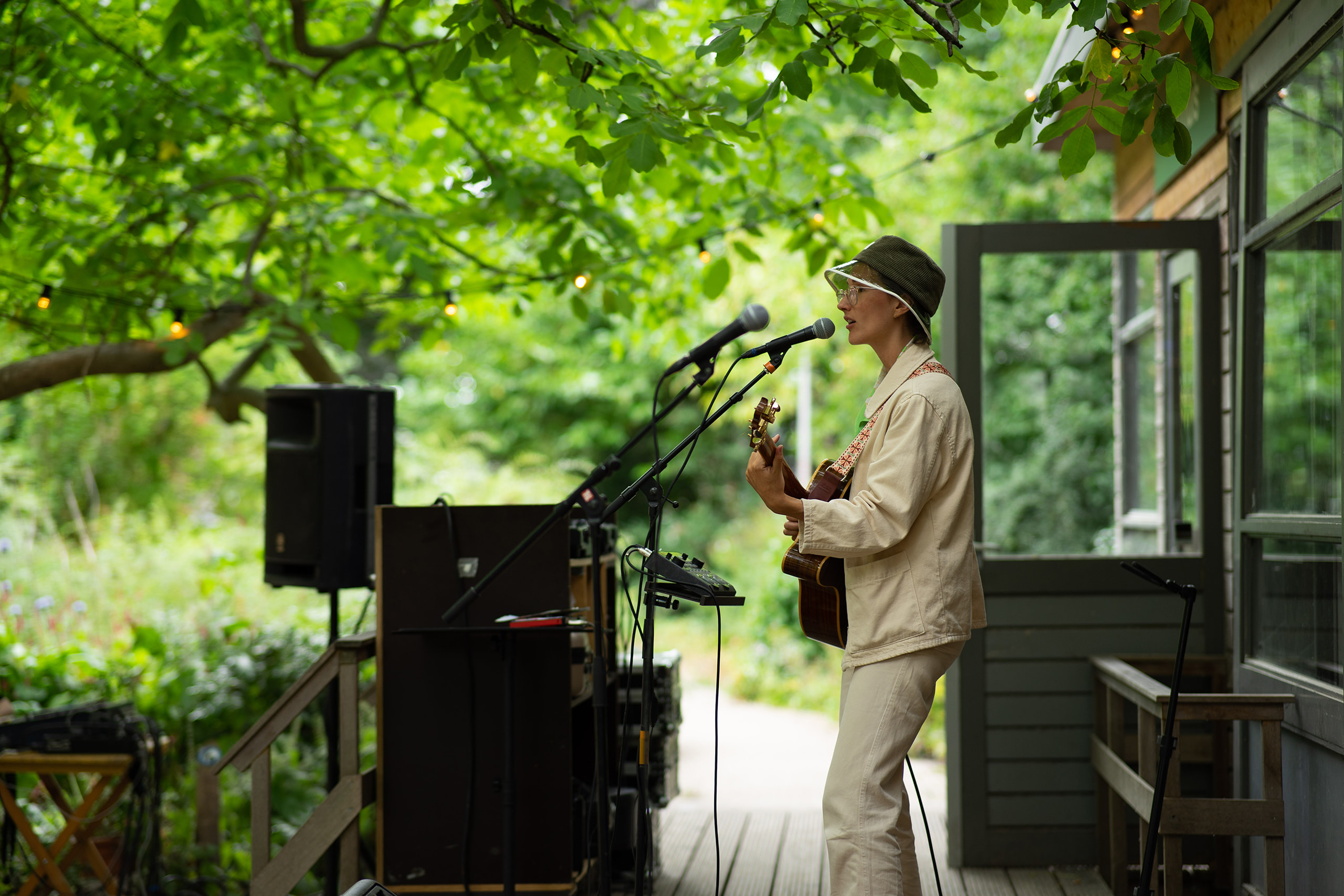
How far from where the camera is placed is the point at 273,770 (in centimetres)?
385

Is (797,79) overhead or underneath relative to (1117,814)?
overhead

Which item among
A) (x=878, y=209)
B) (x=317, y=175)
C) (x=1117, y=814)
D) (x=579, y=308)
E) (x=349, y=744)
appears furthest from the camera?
(x=317, y=175)

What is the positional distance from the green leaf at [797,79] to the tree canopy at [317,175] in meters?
0.57

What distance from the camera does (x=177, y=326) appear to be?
3633 millimetres

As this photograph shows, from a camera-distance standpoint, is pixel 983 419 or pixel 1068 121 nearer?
pixel 1068 121

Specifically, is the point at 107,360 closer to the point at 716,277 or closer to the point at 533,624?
the point at 716,277

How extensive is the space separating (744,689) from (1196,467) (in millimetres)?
4781

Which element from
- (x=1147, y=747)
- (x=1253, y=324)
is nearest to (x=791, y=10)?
(x=1253, y=324)

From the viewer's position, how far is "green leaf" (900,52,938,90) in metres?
2.33

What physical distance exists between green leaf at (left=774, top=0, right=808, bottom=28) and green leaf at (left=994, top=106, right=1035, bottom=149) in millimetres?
497

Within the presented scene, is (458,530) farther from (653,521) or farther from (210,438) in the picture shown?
(210,438)

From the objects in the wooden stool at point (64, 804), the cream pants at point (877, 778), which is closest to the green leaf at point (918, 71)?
the cream pants at point (877, 778)

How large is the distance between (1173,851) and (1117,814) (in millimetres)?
540

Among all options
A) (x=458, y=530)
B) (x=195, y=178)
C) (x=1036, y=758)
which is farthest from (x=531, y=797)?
(x=195, y=178)
